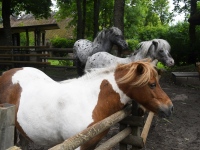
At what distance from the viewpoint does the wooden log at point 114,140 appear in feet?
8.20

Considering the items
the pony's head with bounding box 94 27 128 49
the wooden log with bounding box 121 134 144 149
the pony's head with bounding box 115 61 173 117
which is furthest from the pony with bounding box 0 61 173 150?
the pony's head with bounding box 94 27 128 49

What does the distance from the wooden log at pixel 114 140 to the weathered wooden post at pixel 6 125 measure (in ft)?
3.39

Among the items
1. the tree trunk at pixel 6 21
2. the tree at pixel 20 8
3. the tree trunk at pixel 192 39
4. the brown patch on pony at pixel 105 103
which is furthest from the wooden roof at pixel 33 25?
the brown patch on pony at pixel 105 103

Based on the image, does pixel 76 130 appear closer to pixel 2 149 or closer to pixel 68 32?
pixel 2 149

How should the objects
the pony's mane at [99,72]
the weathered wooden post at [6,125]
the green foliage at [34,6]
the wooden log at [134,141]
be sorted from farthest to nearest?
the green foliage at [34,6], the wooden log at [134,141], the pony's mane at [99,72], the weathered wooden post at [6,125]

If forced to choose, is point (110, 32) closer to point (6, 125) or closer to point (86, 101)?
point (86, 101)

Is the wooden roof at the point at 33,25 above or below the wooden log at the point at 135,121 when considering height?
above

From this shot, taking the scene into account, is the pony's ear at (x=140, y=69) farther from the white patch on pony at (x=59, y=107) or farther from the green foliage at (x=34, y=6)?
the green foliage at (x=34, y=6)

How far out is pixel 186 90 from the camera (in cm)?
817

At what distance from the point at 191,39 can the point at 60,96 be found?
12.2 m

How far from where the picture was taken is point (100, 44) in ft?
20.7

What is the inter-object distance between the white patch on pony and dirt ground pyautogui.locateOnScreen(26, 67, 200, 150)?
1420 mm

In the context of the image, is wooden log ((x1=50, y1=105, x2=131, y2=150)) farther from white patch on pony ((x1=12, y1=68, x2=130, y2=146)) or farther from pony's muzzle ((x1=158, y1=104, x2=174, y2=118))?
pony's muzzle ((x1=158, y1=104, x2=174, y2=118))

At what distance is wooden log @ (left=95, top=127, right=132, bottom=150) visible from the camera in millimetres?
2500
